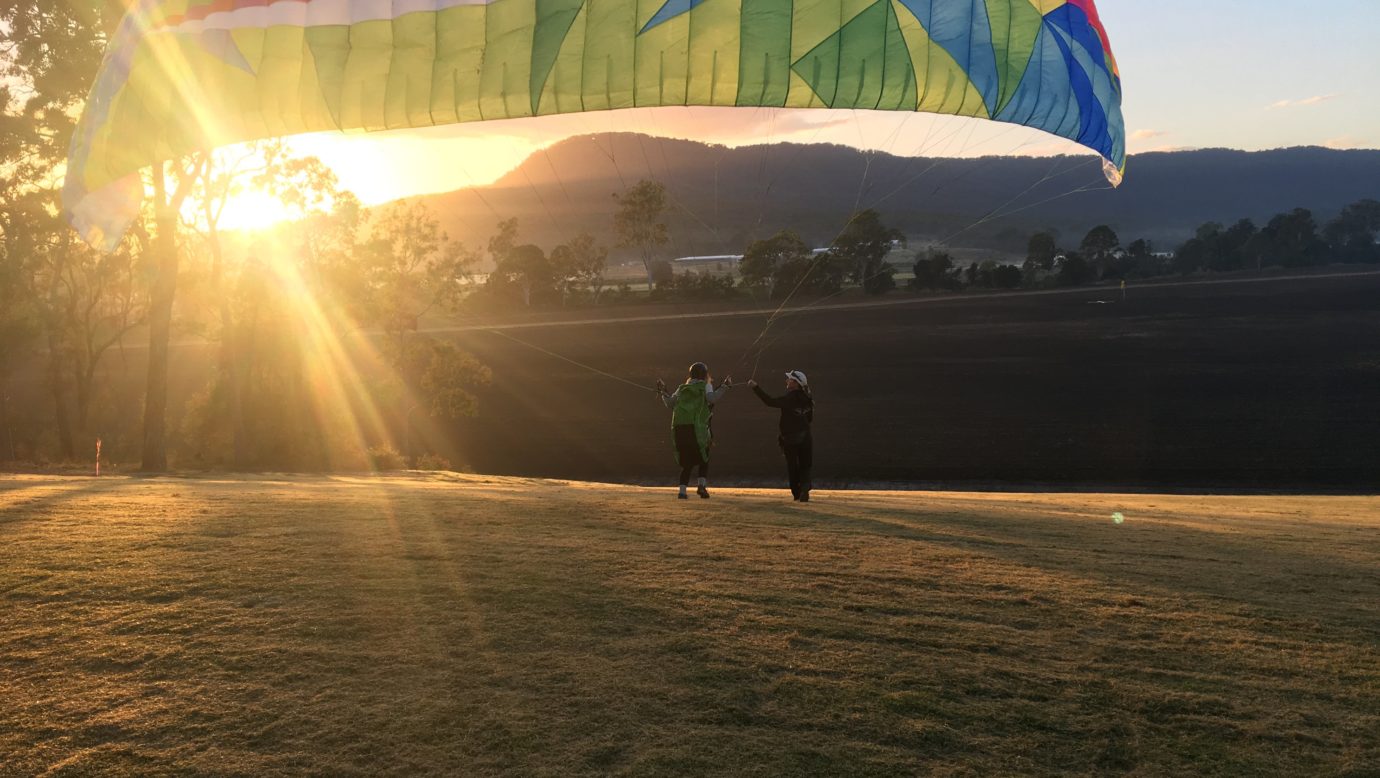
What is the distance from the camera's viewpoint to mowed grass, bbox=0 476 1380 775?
4746 mm

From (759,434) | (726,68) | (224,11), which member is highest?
(224,11)

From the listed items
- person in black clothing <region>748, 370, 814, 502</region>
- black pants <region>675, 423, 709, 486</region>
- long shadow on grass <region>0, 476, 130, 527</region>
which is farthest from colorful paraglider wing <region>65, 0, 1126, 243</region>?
black pants <region>675, 423, 709, 486</region>

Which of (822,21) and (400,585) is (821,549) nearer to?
(400,585)

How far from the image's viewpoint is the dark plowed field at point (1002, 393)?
142 feet

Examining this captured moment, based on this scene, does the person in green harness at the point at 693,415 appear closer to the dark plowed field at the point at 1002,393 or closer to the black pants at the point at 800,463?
the black pants at the point at 800,463

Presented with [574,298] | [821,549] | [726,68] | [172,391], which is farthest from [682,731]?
[574,298]

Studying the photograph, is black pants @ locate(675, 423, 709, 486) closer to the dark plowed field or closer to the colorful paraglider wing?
the colorful paraglider wing

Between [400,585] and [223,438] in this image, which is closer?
[400,585]

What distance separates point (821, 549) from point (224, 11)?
7531 millimetres

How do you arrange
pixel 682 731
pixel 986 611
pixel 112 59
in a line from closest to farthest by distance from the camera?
pixel 682 731
pixel 986 611
pixel 112 59

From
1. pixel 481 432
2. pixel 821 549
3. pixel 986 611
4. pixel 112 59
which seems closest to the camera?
pixel 986 611

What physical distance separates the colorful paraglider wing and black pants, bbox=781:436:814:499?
5065mm

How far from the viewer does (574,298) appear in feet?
350

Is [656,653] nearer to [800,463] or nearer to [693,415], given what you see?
[693,415]
